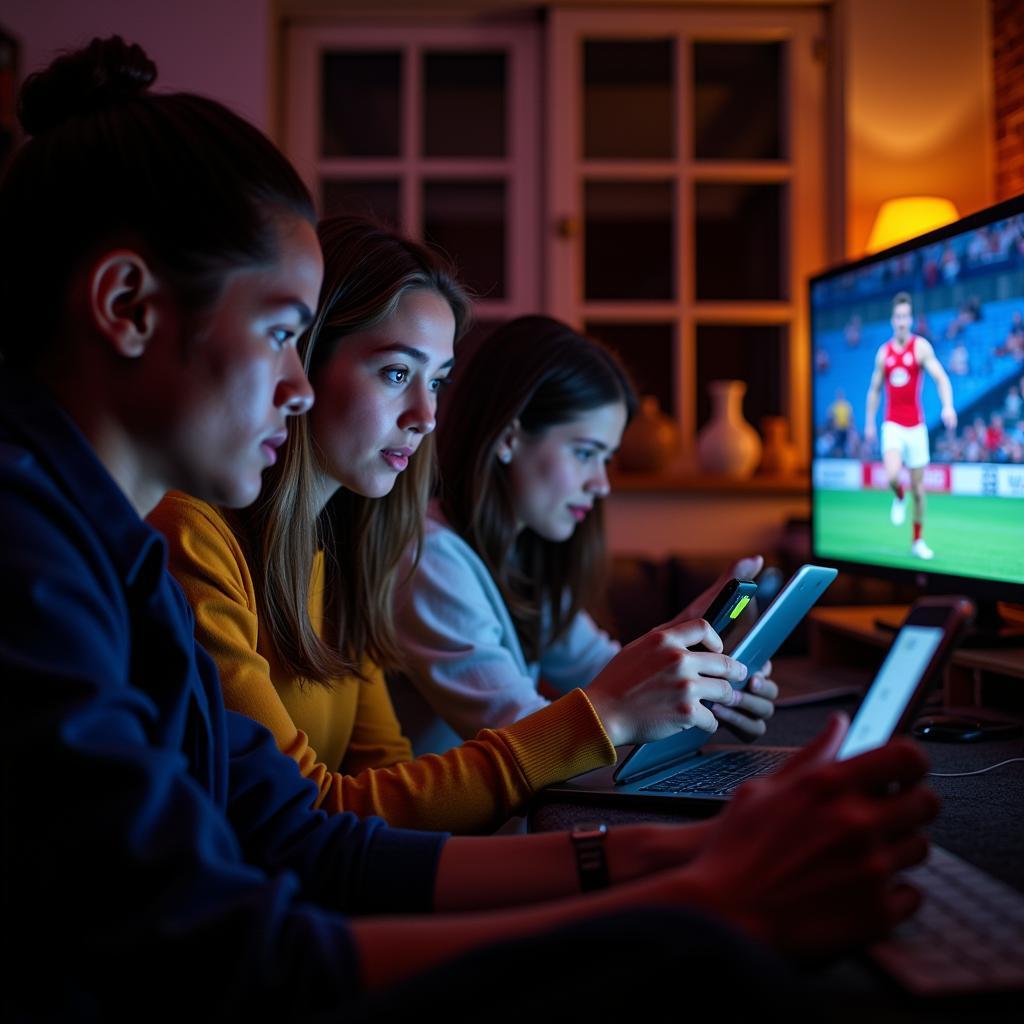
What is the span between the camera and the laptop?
983 millimetres

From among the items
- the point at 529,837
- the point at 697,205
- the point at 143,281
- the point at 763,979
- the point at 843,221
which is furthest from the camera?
the point at 697,205

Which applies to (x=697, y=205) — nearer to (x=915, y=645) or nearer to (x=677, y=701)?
(x=677, y=701)

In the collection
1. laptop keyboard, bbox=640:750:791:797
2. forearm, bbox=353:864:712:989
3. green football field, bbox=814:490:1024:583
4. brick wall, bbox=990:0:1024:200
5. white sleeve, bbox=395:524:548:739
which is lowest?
laptop keyboard, bbox=640:750:791:797

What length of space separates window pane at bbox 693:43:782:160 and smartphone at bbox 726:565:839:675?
250 cm

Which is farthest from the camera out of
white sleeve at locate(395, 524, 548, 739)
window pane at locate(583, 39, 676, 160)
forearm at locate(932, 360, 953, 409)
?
window pane at locate(583, 39, 676, 160)

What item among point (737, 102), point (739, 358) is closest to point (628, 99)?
point (737, 102)

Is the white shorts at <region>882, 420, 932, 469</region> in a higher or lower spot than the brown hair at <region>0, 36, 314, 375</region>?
lower

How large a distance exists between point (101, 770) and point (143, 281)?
1.04 ft

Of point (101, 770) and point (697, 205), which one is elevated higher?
point (697, 205)

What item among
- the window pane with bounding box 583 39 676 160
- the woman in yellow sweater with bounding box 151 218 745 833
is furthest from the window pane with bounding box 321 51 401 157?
the woman in yellow sweater with bounding box 151 218 745 833

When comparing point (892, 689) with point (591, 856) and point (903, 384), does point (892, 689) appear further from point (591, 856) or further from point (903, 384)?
point (903, 384)

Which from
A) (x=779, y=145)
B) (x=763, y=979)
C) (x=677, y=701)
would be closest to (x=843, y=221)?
(x=779, y=145)

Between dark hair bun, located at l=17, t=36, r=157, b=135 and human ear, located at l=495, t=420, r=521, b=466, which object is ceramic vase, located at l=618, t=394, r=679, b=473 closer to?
human ear, located at l=495, t=420, r=521, b=466

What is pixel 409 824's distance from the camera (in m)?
0.97
